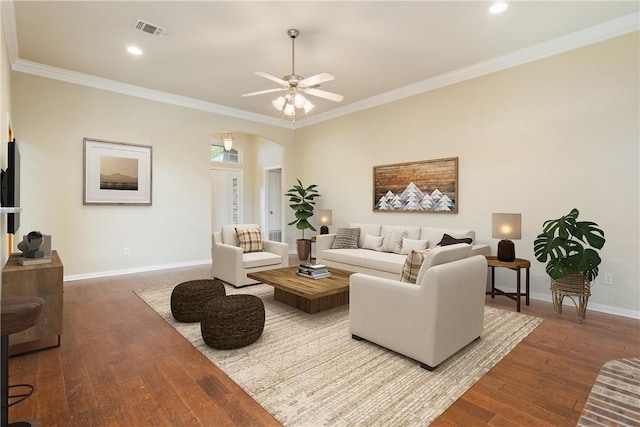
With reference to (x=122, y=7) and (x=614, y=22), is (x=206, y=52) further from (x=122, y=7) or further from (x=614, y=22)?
(x=614, y=22)

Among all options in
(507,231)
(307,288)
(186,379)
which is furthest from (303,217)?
(186,379)

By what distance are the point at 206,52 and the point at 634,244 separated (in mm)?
5448

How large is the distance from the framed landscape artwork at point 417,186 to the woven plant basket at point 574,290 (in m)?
1.69

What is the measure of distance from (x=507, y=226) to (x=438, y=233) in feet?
3.41

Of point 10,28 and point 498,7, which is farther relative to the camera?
point 10,28

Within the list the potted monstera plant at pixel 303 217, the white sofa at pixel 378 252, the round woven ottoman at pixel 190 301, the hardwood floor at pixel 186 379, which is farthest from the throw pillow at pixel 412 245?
the round woven ottoman at pixel 190 301

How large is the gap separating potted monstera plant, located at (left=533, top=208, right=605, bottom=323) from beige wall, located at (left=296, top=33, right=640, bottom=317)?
19.0 inches

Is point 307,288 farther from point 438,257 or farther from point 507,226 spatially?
point 507,226

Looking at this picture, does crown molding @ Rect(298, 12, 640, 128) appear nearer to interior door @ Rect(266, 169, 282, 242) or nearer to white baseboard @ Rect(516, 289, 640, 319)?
white baseboard @ Rect(516, 289, 640, 319)

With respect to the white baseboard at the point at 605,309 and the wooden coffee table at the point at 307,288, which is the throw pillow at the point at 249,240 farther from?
the white baseboard at the point at 605,309

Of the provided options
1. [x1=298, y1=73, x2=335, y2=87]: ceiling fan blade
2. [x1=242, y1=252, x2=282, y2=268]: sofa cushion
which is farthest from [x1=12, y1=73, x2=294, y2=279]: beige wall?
[x1=298, y1=73, x2=335, y2=87]: ceiling fan blade

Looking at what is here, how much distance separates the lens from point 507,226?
12.3 feet

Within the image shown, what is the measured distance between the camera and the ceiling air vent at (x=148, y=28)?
3.44 metres

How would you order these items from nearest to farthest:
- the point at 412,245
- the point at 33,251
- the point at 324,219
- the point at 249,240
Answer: the point at 33,251, the point at 412,245, the point at 249,240, the point at 324,219
